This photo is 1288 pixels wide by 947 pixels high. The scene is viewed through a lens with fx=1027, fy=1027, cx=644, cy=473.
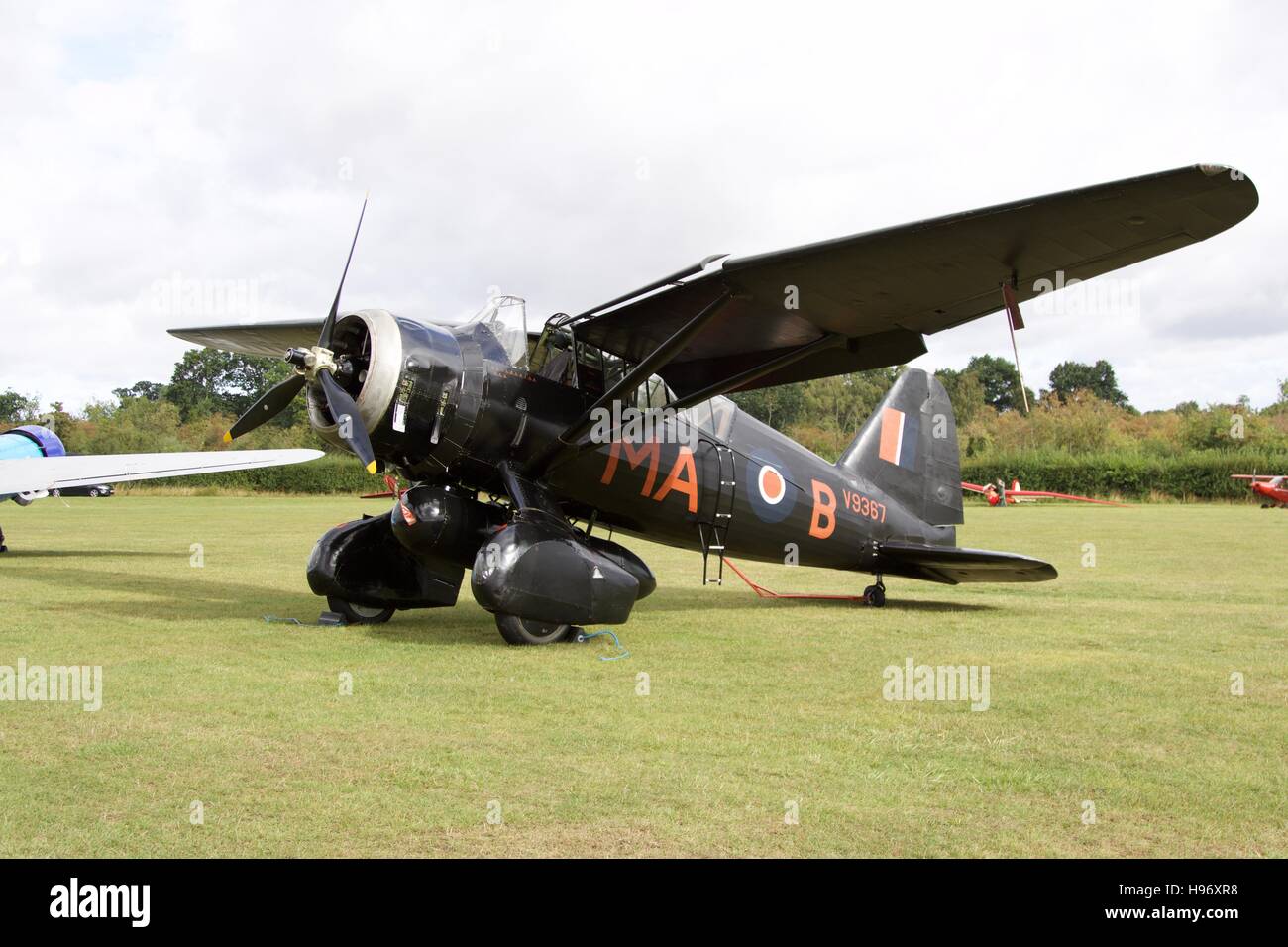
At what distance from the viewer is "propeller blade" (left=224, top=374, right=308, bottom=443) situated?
954 cm

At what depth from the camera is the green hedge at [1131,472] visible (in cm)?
5528

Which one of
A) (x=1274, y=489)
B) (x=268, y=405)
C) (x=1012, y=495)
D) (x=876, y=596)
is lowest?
(x=876, y=596)

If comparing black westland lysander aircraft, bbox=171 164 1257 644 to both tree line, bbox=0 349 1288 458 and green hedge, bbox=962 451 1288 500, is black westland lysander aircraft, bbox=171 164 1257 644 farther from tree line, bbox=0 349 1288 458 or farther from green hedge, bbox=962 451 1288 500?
green hedge, bbox=962 451 1288 500

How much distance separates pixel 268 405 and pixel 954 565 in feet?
26.3

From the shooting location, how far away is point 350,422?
330 inches

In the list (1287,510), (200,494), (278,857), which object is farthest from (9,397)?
(278,857)

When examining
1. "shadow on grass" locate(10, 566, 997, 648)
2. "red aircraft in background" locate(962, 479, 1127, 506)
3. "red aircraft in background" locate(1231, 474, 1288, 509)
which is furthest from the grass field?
"red aircraft in background" locate(1231, 474, 1288, 509)

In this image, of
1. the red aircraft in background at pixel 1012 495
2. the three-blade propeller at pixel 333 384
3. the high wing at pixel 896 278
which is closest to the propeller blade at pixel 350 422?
the three-blade propeller at pixel 333 384

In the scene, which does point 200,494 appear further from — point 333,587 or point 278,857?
point 278,857

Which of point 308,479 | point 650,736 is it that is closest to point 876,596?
point 650,736

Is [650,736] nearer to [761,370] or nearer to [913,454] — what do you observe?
[761,370]

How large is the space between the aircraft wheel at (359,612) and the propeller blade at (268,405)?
6.00 feet

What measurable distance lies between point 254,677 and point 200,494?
164 ft

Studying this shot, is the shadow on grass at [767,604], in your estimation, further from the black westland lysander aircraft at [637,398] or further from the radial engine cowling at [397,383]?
the radial engine cowling at [397,383]
